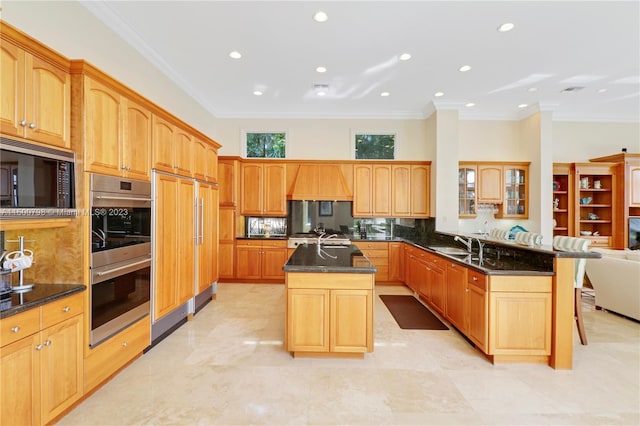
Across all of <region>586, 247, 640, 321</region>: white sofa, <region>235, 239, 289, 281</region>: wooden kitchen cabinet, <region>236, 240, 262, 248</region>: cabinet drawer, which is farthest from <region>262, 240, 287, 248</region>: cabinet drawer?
<region>586, 247, 640, 321</region>: white sofa

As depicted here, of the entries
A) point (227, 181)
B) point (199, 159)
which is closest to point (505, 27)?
point (199, 159)

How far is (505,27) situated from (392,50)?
4.09ft

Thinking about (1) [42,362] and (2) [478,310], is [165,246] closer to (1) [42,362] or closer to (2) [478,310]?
(1) [42,362]

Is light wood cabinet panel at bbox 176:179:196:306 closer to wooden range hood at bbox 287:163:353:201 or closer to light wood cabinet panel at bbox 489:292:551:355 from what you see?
wooden range hood at bbox 287:163:353:201

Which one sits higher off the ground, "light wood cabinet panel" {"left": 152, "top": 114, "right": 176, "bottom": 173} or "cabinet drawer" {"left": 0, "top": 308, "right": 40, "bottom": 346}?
"light wood cabinet panel" {"left": 152, "top": 114, "right": 176, "bottom": 173}

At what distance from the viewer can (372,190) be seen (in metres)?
5.84

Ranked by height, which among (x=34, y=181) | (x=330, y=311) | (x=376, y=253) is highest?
(x=34, y=181)

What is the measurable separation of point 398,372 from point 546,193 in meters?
5.14

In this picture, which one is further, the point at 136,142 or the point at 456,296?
the point at 456,296

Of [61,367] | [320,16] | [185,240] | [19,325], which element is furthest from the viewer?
[185,240]

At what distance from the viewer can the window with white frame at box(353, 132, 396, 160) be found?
615 centimetres

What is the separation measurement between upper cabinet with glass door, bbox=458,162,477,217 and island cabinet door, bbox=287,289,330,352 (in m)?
4.34

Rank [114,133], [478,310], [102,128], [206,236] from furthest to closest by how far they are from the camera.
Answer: [206,236] → [478,310] → [114,133] → [102,128]

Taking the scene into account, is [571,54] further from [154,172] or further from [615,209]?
[154,172]
